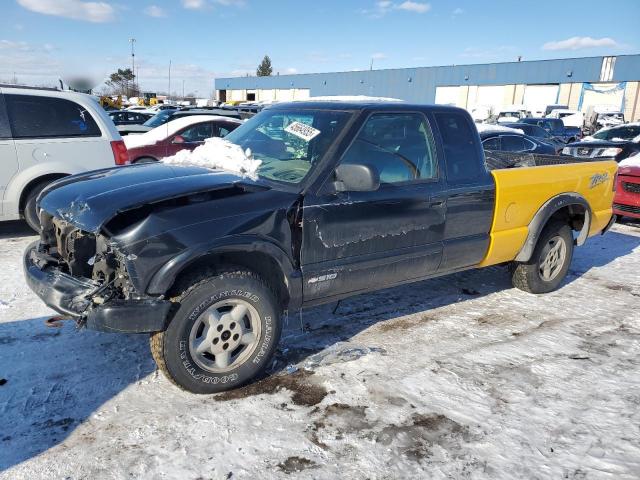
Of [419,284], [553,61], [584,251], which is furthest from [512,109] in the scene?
[419,284]

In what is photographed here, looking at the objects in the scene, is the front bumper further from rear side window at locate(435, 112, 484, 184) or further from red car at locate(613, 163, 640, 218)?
red car at locate(613, 163, 640, 218)

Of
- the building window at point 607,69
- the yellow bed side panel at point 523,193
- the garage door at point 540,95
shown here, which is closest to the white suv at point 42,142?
the yellow bed side panel at point 523,193

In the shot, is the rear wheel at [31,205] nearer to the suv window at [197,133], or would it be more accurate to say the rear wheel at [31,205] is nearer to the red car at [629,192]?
the suv window at [197,133]

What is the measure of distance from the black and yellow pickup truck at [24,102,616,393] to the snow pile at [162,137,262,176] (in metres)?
0.11

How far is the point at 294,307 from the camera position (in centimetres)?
356

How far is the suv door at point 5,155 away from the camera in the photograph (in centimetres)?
617

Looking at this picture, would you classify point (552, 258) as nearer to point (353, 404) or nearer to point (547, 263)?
point (547, 263)

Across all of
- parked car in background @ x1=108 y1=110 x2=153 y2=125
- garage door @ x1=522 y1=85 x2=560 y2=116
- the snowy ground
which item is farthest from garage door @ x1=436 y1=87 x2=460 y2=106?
the snowy ground

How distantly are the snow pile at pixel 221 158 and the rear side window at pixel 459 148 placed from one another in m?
1.59

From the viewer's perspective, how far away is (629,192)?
8.72 metres

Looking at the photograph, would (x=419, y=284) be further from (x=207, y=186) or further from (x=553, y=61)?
(x=553, y=61)

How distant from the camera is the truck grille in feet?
28.3

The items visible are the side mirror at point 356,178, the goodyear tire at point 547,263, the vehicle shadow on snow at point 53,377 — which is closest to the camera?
the vehicle shadow on snow at point 53,377

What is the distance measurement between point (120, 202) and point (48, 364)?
1413mm
